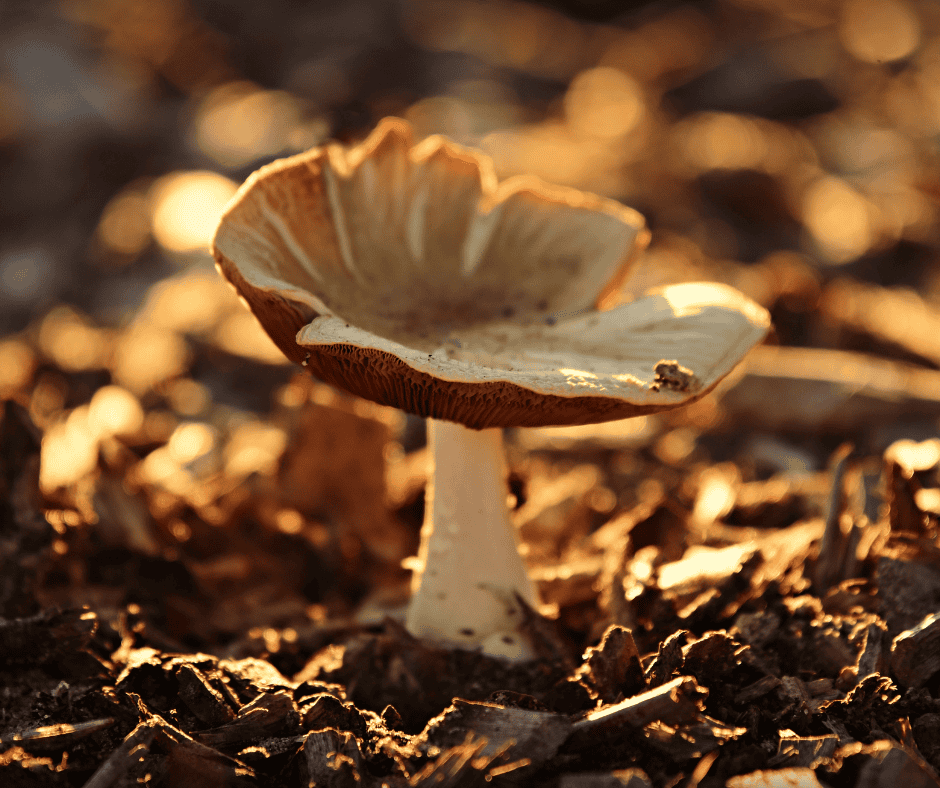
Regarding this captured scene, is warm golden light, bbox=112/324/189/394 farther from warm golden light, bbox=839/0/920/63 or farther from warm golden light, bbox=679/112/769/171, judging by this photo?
warm golden light, bbox=839/0/920/63

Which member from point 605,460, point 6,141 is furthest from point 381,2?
point 605,460

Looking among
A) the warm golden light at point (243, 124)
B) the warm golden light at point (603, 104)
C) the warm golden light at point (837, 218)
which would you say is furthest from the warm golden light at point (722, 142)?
the warm golden light at point (243, 124)

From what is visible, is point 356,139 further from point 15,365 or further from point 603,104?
point 603,104

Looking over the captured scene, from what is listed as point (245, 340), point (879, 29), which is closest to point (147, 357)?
point (245, 340)

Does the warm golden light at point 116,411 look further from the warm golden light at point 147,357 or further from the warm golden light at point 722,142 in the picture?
the warm golden light at point 722,142

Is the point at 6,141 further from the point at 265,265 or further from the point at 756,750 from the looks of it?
the point at 756,750
